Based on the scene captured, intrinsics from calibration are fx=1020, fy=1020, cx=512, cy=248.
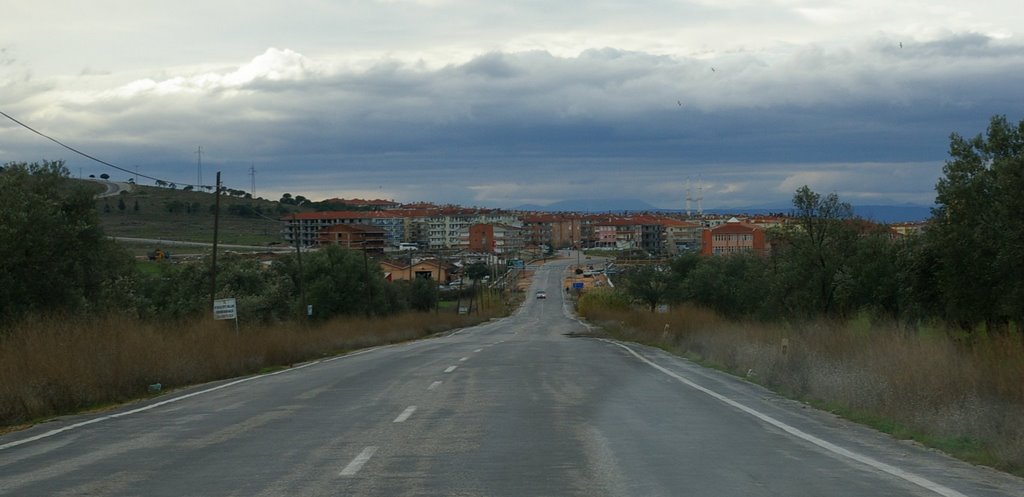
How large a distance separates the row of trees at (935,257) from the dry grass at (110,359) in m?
18.7

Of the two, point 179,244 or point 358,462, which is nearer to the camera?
point 358,462

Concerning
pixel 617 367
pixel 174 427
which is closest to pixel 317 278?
pixel 617 367

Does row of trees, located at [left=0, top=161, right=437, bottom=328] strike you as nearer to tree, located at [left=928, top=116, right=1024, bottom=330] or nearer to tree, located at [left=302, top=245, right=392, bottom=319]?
tree, located at [left=302, top=245, right=392, bottom=319]

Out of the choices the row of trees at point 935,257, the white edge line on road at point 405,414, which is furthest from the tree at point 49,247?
the row of trees at point 935,257

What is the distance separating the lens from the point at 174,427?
49.1 feet

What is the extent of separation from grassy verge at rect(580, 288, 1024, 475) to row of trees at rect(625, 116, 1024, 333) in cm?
447

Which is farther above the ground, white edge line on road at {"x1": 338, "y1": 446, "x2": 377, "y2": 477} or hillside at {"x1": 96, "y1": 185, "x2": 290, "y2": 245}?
hillside at {"x1": 96, "y1": 185, "x2": 290, "y2": 245}

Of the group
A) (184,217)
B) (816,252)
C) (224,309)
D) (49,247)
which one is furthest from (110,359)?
(184,217)

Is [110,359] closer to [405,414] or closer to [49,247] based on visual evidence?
[405,414]

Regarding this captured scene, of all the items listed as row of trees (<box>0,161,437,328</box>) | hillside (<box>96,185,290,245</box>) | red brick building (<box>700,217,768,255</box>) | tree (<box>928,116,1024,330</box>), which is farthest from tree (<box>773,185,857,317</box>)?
red brick building (<box>700,217,768,255</box>)

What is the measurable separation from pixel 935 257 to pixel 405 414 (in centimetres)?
2502

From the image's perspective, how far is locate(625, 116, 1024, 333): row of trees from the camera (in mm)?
29641

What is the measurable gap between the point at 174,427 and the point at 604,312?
85.2 m

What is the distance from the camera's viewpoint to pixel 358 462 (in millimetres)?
11125
